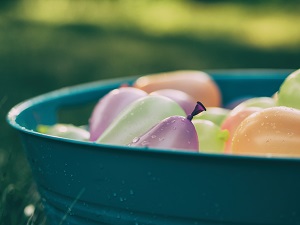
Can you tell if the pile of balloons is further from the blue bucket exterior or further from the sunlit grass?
the sunlit grass

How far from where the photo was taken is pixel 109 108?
4.82 ft

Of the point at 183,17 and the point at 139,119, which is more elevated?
the point at 139,119

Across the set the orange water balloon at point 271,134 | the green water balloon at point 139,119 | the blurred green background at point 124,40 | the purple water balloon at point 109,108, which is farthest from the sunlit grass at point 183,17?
the orange water balloon at point 271,134

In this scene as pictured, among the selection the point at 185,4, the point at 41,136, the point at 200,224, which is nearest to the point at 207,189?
the point at 200,224

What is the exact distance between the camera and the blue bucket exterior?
94 cm

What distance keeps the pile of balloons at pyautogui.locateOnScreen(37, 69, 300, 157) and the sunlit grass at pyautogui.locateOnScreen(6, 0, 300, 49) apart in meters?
3.25

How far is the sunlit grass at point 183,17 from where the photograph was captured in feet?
16.5

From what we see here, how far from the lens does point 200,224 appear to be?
3.32ft

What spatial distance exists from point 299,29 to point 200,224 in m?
4.47

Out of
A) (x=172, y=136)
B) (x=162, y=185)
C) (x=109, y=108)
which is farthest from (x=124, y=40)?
(x=162, y=185)

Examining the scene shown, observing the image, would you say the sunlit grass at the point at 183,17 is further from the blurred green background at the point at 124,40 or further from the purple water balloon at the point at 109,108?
the purple water balloon at the point at 109,108

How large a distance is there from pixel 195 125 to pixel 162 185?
0.31m

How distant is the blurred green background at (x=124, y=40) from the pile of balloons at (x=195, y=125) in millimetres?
528

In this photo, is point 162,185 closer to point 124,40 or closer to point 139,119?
point 139,119
